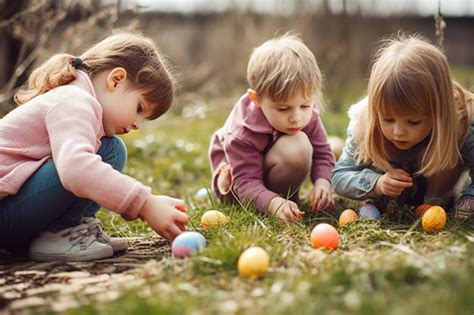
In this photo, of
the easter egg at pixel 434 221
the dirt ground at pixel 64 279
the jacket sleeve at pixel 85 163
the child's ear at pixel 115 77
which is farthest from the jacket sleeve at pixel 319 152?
the jacket sleeve at pixel 85 163

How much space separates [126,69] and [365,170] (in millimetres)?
1432

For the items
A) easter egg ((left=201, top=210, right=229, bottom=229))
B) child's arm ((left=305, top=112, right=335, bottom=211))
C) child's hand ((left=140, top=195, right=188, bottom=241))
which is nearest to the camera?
child's hand ((left=140, top=195, right=188, bottom=241))

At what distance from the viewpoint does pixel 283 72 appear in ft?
11.0

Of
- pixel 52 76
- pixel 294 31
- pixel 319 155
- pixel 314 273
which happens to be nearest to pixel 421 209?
pixel 319 155

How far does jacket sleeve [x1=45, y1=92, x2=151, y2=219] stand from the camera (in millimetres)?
2531

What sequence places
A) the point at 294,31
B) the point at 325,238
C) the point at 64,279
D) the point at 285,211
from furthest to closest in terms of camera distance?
the point at 294,31, the point at 285,211, the point at 325,238, the point at 64,279

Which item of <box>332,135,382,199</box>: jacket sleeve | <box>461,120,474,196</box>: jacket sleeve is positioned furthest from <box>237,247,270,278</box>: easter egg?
<box>461,120,474,196</box>: jacket sleeve

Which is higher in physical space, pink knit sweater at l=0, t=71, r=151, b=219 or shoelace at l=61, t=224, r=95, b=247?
pink knit sweater at l=0, t=71, r=151, b=219

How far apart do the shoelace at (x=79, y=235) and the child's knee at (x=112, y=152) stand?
352 mm

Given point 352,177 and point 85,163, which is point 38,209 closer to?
point 85,163

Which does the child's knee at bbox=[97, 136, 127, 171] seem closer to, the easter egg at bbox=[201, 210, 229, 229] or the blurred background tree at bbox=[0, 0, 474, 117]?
the easter egg at bbox=[201, 210, 229, 229]

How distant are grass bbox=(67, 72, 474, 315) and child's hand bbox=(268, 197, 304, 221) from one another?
0.06 metres

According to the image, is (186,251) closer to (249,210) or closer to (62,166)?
(62,166)

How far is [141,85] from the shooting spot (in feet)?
9.57
